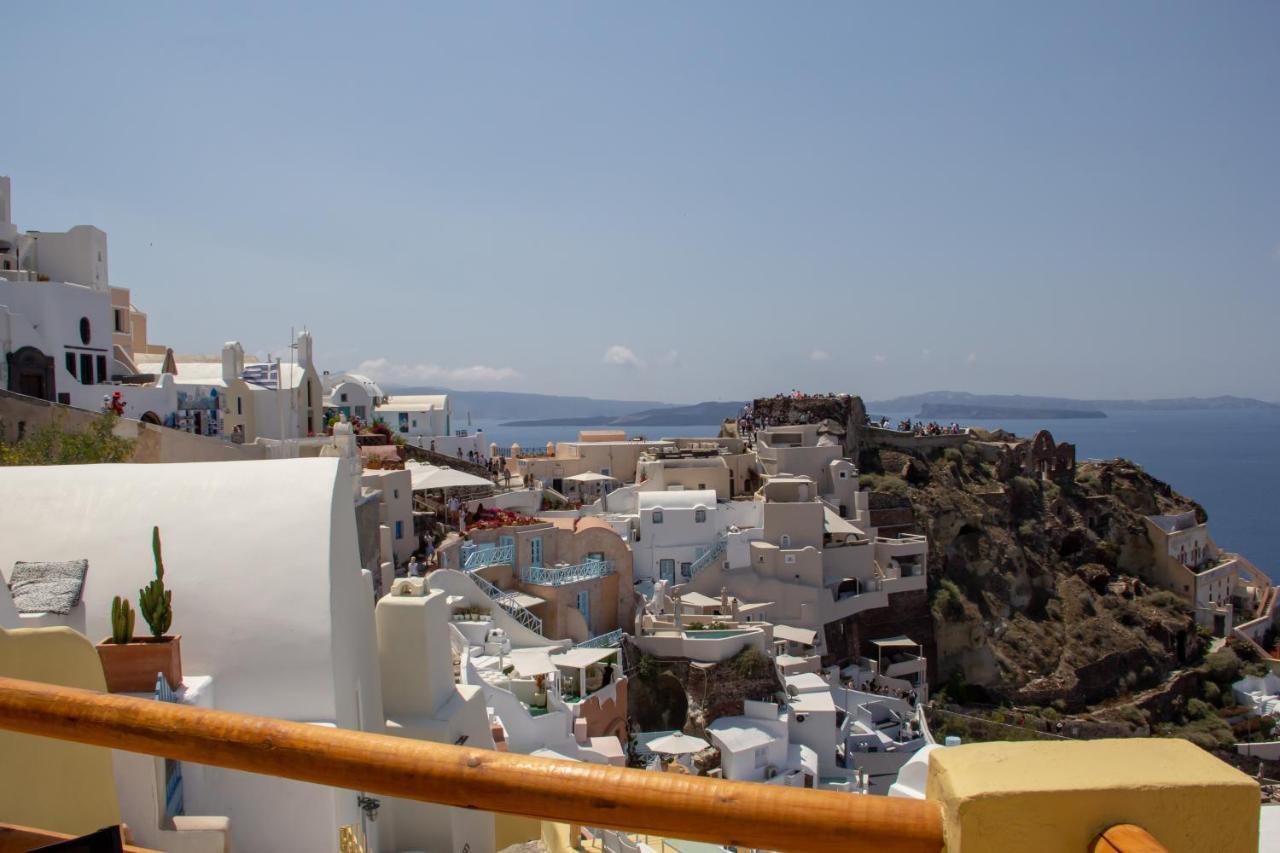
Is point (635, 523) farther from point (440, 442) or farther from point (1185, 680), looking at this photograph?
point (1185, 680)

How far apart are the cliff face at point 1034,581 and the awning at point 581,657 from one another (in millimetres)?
17227

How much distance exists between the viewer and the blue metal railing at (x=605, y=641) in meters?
20.1

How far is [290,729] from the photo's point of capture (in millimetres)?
1779

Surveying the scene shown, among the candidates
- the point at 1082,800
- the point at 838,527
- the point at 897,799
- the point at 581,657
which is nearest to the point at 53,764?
the point at 897,799


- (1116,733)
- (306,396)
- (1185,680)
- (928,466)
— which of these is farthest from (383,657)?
(1185,680)

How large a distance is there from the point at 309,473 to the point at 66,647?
11.0ft

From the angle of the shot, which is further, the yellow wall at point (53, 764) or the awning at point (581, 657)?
the awning at point (581, 657)

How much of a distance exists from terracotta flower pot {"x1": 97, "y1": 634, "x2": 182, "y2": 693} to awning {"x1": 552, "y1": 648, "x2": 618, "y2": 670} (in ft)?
39.7

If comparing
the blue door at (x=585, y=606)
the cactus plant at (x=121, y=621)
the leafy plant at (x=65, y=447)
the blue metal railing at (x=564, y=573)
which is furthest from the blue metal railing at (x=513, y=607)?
the cactus plant at (x=121, y=621)

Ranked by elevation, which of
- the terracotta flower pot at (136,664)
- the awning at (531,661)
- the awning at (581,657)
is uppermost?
the terracotta flower pot at (136,664)

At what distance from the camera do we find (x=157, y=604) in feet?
20.1

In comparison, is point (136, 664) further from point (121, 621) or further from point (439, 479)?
point (439, 479)

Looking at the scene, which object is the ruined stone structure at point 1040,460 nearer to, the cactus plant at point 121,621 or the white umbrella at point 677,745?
the white umbrella at point 677,745

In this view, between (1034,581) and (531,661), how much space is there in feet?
91.6
